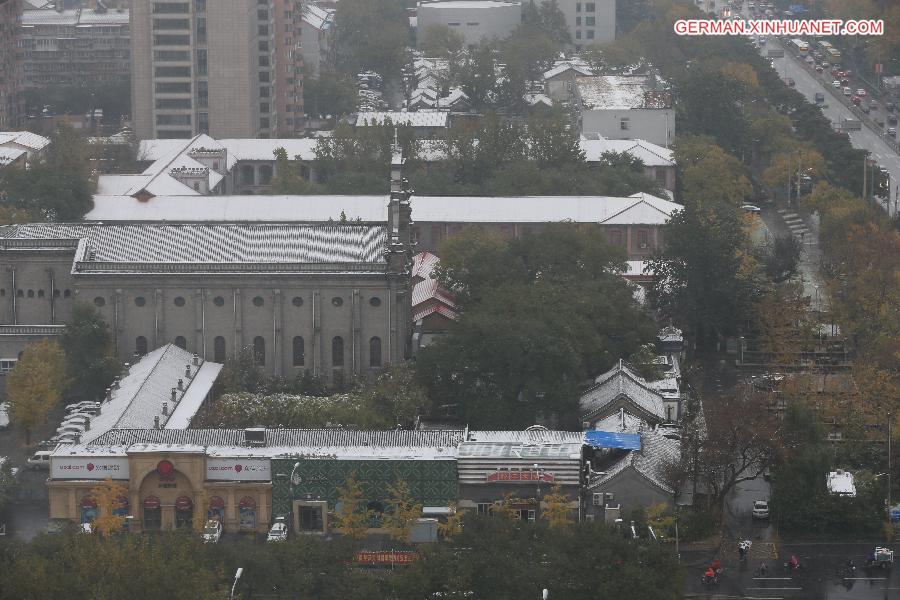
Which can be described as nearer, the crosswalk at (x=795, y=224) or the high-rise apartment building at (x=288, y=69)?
the crosswalk at (x=795, y=224)

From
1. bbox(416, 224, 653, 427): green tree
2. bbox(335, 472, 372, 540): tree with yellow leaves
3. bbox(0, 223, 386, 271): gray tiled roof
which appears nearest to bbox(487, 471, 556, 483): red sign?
bbox(335, 472, 372, 540): tree with yellow leaves

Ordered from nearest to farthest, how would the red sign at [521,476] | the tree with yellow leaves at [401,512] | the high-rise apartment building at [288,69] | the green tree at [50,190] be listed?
the tree with yellow leaves at [401,512] < the red sign at [521,476] < the green tree at [50,190] < the high-rise apartment building at [288,69]

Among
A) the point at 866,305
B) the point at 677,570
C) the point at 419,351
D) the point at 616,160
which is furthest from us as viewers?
the point at 616,160

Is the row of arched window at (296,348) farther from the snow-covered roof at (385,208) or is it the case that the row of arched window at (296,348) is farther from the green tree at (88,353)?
the snow-covered roof at (385,208)

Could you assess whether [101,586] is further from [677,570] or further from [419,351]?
[419,351]

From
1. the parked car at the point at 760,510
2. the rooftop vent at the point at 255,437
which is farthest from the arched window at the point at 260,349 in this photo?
the parked car at the point at 760,510

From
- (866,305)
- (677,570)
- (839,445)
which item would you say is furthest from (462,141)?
(677,570)
